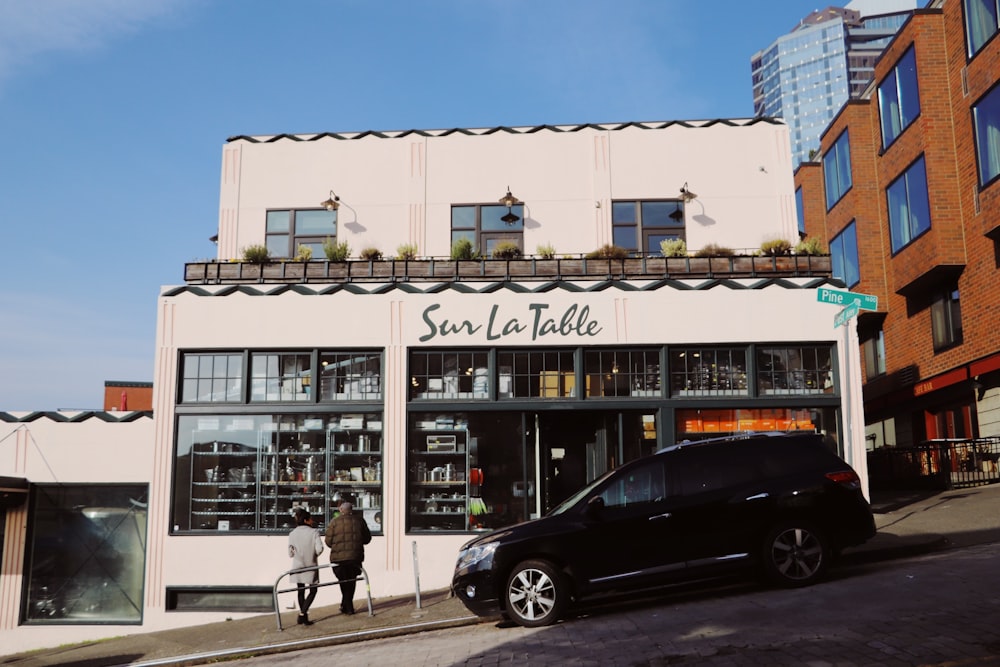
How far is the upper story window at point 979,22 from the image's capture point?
22.1 meters

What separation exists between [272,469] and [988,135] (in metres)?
18.5

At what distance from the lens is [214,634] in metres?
13.8

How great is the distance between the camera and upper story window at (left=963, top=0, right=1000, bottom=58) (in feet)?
72.5

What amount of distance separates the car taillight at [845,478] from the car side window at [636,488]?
1.98 m

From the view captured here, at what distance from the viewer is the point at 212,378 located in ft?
55.1

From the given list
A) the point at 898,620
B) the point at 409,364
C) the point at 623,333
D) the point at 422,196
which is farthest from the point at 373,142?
the point at 898,620

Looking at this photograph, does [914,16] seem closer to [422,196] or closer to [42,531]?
[422,196]

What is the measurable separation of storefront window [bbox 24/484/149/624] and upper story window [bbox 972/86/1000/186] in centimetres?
2021

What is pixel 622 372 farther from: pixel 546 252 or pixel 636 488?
pixel 636 488

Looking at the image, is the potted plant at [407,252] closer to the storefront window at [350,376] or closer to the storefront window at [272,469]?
the storefront window at [350,376]

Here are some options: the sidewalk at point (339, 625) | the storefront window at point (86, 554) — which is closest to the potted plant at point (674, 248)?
the sidewalk at point (339, 625)

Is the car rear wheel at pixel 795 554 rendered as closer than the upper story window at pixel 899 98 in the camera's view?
Yes

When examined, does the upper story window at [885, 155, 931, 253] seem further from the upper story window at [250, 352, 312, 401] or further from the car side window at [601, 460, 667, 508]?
the car side window at [601, 460, 667, 508]

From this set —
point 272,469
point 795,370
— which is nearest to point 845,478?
point 795,370
